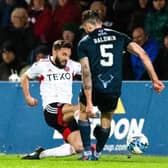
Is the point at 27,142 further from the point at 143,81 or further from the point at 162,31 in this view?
the point at 162,31

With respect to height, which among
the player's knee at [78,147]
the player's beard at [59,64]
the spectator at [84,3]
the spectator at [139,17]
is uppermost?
the spectator at [84,3]

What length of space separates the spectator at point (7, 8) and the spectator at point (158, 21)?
4164mm

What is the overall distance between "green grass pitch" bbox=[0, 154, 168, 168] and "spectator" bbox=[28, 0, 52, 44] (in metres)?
5.58

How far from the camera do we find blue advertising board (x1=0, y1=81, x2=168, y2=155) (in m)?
17.8

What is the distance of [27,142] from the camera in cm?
1845

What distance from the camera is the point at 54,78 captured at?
54.4 ft

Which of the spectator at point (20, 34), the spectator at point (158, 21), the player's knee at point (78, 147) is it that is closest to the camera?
the player's knee at point (78, 147)

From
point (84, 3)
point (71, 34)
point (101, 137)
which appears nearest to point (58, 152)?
point (101, 137)

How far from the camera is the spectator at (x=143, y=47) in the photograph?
64.3ft

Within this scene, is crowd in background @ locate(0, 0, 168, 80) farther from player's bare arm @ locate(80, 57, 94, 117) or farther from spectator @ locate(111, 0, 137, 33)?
player's bare arm @ locate(80, 57, 94, 117)

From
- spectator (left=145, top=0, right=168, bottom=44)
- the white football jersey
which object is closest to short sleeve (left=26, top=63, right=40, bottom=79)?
the white football jersey

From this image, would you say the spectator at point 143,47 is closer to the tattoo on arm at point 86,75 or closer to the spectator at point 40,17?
the spectator at point 40,17

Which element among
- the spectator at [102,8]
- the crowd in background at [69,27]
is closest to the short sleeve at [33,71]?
the crowd in background at [69,27]

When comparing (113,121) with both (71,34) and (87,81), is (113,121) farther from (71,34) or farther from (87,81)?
(71,34)
